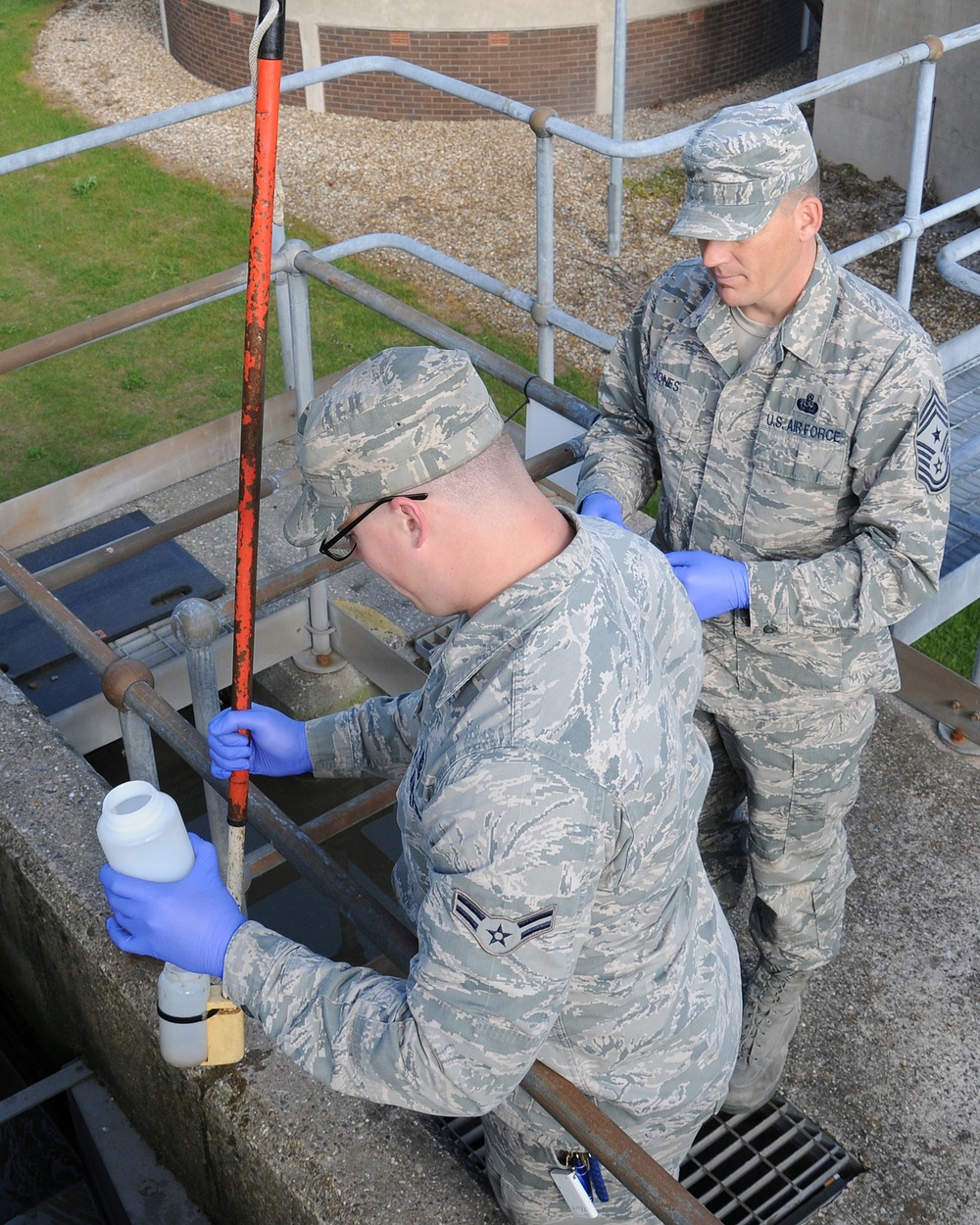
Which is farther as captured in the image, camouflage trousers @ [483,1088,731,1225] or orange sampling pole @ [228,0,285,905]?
camouflage trousers @ [483,1088,731,1225]

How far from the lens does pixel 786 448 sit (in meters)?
2.70

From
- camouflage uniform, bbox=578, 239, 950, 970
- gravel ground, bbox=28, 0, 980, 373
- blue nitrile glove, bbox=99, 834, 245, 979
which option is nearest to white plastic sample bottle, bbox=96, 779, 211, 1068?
blue nitrile glove, bbox=99, 834, 245, 979

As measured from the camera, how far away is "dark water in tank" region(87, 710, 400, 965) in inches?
178

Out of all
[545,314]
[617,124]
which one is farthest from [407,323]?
[617,124]

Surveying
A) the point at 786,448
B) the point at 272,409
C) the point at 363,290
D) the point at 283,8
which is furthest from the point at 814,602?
the point at 272,409

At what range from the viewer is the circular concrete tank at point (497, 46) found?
37.7 ft

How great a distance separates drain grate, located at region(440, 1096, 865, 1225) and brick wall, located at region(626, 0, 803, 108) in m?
10.6

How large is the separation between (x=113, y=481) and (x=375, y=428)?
3715 millimetres

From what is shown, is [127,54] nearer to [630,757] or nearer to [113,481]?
[113,481]

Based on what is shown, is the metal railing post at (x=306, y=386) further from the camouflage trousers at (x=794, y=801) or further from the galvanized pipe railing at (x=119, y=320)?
the camouflage trousers at (x=794, y=801)

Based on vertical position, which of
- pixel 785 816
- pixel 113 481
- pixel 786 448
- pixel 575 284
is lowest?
pixel 575 284

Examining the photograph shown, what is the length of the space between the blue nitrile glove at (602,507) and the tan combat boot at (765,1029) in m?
1.09

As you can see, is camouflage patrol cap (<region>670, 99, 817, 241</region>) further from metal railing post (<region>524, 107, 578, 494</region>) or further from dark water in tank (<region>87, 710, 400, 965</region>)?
dark water in tank (<region>87, 710, 400, 965</region>)

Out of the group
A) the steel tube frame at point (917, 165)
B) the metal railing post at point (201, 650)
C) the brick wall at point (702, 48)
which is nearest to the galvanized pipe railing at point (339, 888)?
the metal railing post at point (201, 650)
